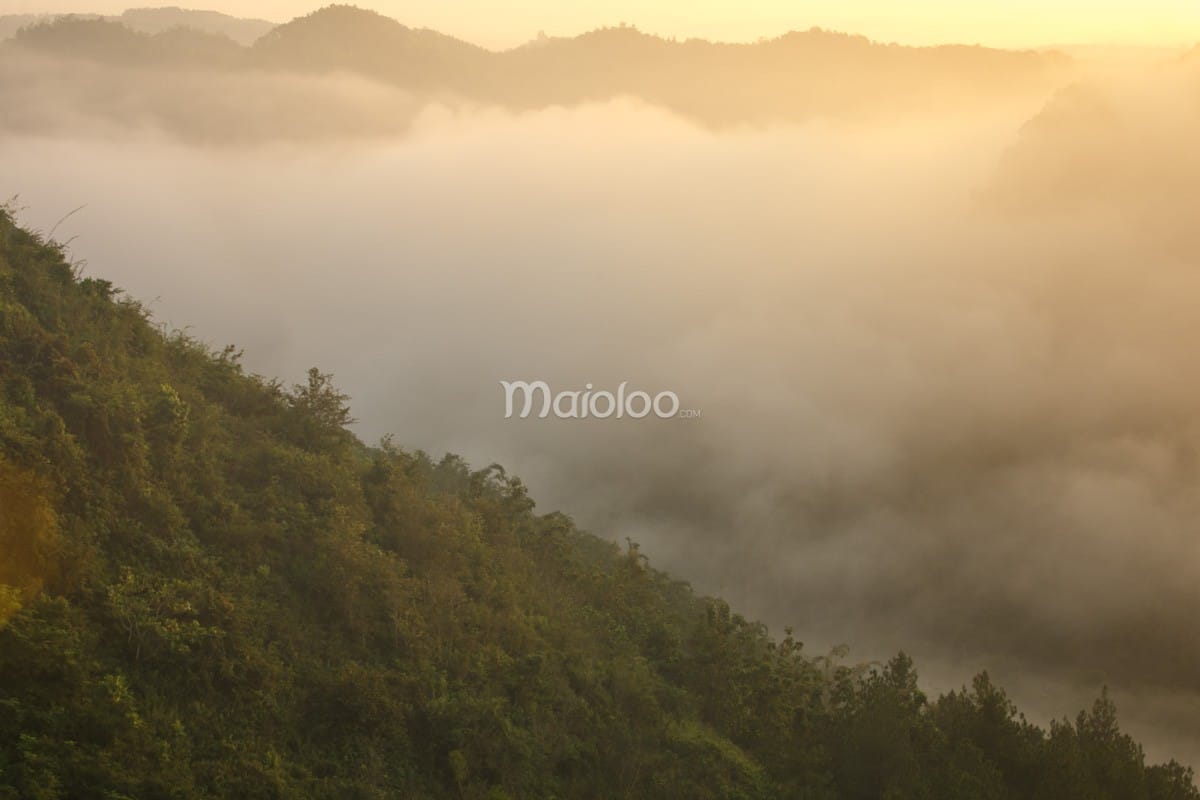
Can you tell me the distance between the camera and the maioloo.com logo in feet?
487

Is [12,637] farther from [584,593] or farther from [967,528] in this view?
[967,528]

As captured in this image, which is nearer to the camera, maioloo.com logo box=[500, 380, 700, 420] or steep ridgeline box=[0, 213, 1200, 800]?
steep ridgeline box=[0, 213, 1200, 800]

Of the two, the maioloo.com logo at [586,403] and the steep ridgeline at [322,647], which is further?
the maioloo.com logo at [586,403]

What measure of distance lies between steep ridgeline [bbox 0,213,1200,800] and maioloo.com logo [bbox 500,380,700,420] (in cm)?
10806

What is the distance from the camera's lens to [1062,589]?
4496 inches

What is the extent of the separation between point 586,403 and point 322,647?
133076 mm

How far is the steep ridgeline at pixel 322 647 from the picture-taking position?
62.5 feet

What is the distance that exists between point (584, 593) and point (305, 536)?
451 inches

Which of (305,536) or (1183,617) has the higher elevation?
(1183,617)

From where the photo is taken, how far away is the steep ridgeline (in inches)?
750

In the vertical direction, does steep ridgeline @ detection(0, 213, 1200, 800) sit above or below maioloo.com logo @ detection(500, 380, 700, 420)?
below

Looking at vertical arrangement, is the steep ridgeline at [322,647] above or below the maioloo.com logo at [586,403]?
below

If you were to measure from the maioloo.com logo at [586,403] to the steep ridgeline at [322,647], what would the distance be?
10806 centimetres

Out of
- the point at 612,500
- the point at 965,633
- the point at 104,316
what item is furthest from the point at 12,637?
the point at 612,500
